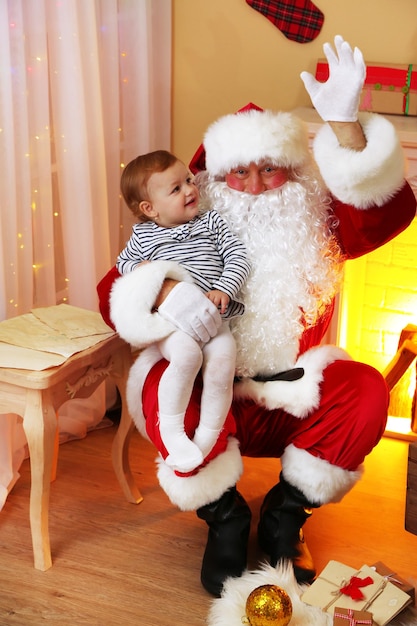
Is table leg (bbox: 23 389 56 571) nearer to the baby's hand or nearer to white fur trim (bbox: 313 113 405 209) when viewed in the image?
the baby's hand

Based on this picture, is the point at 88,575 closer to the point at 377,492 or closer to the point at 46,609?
the point at 46,609

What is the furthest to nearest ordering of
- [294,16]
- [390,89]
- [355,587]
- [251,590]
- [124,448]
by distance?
[294,16] < [390,89] < [124,448] < [251,590] < [355,587]

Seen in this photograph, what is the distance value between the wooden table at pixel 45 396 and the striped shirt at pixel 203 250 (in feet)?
0.90

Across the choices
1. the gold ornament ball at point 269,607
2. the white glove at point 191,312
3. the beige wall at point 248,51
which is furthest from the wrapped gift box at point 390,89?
the gold ornament ball at point 269,607

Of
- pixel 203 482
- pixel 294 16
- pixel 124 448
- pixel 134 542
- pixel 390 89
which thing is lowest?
pixel 134 542

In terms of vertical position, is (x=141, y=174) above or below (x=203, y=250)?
above

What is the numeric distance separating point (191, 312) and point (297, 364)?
0.34m

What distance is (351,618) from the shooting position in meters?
1.78

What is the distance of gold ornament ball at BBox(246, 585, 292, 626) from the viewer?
1768 millimetres

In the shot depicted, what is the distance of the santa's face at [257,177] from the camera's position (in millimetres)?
2133

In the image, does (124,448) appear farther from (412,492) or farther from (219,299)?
(412,492)

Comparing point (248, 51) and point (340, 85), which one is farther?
point (248, 51)

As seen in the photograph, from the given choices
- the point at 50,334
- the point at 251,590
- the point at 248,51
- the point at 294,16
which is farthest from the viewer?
the point at 248,51

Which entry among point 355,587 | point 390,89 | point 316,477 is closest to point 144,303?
point 316,477
